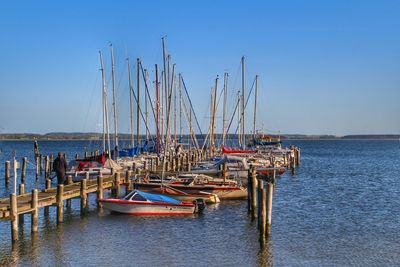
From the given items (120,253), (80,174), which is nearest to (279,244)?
(120,253)

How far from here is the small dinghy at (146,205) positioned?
3161cm

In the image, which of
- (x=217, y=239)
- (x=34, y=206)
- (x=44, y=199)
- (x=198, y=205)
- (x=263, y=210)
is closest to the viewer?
(x=263, y=210)

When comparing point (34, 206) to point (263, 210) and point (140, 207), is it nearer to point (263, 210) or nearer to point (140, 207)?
point (140, 207)

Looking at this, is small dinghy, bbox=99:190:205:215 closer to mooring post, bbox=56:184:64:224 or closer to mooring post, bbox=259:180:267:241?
mooring post, bbox=56:184:64:224

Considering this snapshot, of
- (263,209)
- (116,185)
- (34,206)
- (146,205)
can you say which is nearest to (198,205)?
(146,205)

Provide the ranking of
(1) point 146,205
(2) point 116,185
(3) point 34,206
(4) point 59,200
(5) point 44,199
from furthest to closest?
1. (2) point 116,185
2. (1) point 146,205
3. (4) point 59,200
4. (5) point 44,199
5. (3) point 34,206

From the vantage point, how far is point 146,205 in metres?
31.6

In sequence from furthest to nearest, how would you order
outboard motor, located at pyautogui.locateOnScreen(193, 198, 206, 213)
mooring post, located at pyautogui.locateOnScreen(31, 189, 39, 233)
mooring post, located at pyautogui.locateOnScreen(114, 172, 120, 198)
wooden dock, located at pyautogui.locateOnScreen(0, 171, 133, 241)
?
mooring post, located at pyautogui.locateOnScreen(114, 172, 120, 198) → outboard motor, located at pyautogui.locateOnScreen(193, 198, 206, 213) → mooring post, located at pyautogui.locateOnScreen(31, 189, 39, 233) → wooden dock, located at pyautogui.locateOnScreen(0, 171, 133, 241)

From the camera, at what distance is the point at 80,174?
143 ft

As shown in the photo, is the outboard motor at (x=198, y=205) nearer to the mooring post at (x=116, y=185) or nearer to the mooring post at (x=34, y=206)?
the mooring post at (x=116, y=185)

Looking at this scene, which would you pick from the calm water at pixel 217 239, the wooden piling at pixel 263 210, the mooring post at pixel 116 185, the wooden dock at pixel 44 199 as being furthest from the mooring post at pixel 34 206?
the mooring post at pixel 116 185

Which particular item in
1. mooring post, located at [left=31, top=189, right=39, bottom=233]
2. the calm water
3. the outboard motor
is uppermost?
mooring post, located at [left=31, top=189, right=39, bottom=233]

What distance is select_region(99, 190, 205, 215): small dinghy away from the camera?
104 feet

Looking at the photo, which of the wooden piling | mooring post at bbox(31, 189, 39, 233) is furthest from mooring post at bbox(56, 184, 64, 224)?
the wooden piling
